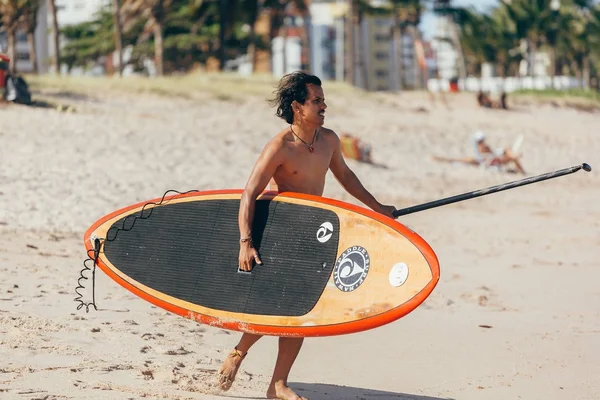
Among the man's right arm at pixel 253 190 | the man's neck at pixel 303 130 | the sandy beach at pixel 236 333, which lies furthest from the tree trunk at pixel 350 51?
the man's right arm at pixel 253 190

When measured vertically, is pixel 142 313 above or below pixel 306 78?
below

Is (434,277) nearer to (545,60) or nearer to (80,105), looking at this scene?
(80,105)

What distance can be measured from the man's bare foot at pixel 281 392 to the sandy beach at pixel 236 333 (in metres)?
0.20

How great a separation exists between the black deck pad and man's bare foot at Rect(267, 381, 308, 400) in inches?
12.9

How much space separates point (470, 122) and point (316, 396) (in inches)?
808

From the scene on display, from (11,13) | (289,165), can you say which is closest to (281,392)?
(289,165)

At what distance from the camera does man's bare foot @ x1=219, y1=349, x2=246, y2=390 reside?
191 inches

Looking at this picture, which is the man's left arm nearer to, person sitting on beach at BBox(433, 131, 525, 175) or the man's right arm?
the man's right arm

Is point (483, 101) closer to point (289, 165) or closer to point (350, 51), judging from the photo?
point (350, 51)

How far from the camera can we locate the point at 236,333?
6367 millimetres

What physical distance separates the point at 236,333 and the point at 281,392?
1613mm

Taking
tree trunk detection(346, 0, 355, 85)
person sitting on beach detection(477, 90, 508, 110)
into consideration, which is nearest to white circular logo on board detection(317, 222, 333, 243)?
person sitting on beach detection(477, 90, 508, 110)

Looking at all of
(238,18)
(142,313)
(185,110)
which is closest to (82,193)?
(142,313)

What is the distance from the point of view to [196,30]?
47.7m
